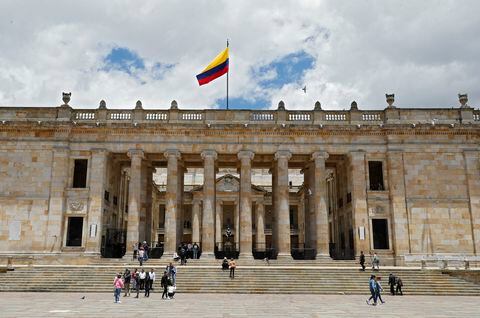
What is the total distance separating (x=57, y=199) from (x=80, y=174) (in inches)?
129

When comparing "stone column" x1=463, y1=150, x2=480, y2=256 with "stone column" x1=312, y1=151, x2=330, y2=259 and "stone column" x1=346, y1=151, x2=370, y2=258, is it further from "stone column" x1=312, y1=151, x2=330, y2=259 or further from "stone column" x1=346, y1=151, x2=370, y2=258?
"stone column" x1=312, y1=151, x2=330, y2=259

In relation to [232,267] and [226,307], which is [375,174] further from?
[226,307]

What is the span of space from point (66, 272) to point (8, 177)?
452 inches

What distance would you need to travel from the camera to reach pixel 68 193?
116ft

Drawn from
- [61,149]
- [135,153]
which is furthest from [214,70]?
[61,149]

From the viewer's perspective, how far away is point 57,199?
34.9m

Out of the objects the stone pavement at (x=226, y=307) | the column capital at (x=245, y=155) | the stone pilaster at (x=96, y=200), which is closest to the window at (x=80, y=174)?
the stone pilaster at (x=96, y=200)

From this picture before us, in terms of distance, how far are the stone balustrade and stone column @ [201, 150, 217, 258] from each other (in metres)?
2.72

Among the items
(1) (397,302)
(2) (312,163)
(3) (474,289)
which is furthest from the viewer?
(2) (312,163)

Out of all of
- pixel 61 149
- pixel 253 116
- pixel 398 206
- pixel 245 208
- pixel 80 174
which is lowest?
pixel 245 208

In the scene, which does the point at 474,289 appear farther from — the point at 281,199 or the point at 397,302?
the point at 281,199

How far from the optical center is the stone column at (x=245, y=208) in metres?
34.8

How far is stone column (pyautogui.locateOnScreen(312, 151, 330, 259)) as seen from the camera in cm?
3484

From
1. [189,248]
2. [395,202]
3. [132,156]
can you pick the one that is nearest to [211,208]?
[189,248]
